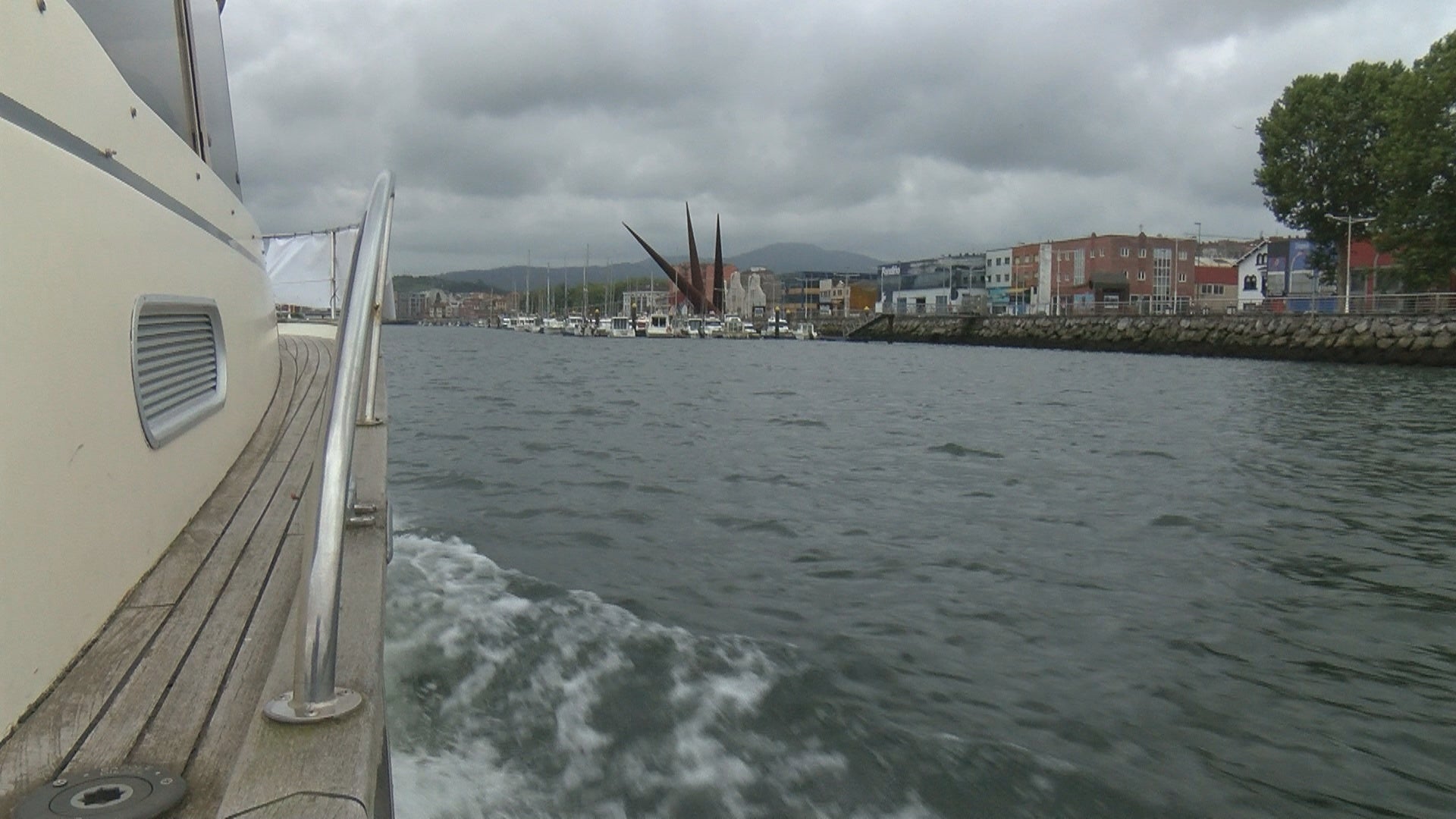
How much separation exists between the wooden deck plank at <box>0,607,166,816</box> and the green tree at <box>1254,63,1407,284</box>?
53.8 metres

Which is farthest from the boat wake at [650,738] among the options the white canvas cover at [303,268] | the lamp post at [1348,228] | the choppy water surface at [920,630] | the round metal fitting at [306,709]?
the lamp post at [1348,228]

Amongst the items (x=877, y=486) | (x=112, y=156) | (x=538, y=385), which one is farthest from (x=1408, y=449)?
(x=538, y=385)

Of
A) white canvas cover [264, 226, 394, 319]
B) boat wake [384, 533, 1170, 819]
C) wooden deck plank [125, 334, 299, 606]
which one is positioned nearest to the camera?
wooden deck plank [125, 334, 299, 606]

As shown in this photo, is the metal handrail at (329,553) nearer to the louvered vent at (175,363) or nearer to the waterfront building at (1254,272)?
the louvered vent at (175,363)

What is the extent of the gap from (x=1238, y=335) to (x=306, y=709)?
1843 inches

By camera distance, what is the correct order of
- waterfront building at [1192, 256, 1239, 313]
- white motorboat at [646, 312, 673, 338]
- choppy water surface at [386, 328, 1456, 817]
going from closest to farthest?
choppy water surface at [386, 328, 1456, 817]
white motorboat at [646, 312, 673, 338]
waterfront building at [1192, 256, 1239, 313]

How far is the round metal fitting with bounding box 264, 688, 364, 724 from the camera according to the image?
67.9 inches

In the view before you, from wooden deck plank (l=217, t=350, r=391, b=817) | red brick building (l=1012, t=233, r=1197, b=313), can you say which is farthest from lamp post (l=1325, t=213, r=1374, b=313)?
wooden deck plank (l=217, t=350, r=391, b=817)

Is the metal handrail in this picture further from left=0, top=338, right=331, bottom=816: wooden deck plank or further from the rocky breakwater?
the rocky breakwater

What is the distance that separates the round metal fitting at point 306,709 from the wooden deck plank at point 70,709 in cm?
38

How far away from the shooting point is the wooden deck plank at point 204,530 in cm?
262

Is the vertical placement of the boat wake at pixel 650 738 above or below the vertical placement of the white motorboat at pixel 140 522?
below

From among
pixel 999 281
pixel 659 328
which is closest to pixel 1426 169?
pixel 659 328

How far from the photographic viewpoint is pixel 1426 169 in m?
38.6
